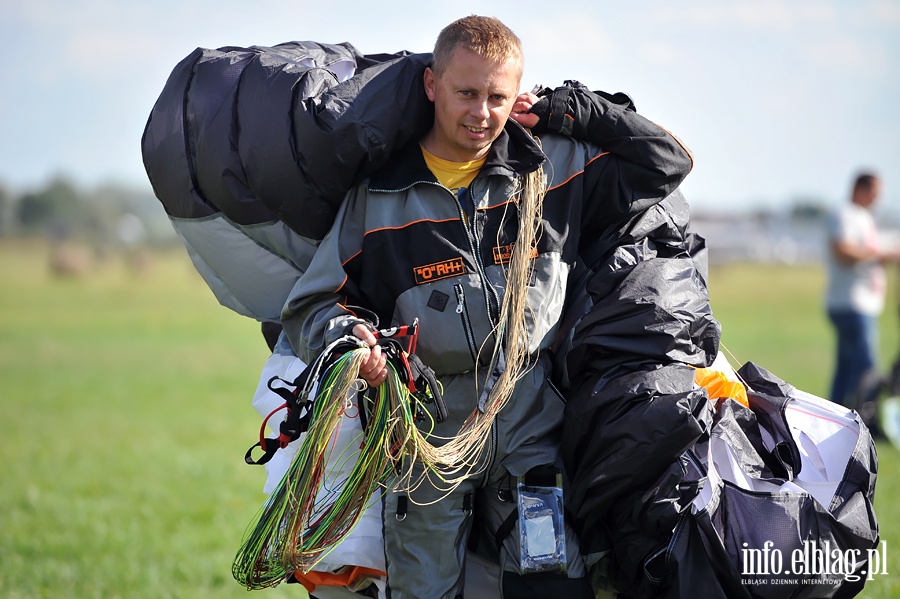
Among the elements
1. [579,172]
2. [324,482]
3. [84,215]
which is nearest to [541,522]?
[324,482]

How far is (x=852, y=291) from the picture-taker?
26.2 feet

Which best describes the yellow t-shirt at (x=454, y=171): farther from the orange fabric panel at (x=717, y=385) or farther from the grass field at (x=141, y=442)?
the grass field at (x=141, y=442)

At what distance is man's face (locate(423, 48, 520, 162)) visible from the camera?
3.07 meters

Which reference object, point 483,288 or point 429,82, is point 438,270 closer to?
point 483,288

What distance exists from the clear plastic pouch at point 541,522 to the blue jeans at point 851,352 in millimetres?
5683

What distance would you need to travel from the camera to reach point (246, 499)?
252 inches

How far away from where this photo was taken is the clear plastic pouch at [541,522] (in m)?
3.11

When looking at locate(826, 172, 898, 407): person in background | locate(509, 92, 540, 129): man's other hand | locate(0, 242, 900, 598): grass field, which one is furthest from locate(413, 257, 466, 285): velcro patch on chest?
locate(826, 172, 898, 407): person in background

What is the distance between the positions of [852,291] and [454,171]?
581cm

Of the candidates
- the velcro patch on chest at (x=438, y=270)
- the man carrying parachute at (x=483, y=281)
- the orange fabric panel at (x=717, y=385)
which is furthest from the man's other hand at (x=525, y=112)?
the orange fabric panel at (x=717, y=385)

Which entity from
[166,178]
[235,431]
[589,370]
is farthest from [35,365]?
[589,370]

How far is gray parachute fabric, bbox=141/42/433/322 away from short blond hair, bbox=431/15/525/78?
0.14 m

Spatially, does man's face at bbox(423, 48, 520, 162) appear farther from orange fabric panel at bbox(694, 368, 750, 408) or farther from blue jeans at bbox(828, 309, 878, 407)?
blue jeans at bbox(828, 309, 878, 407)

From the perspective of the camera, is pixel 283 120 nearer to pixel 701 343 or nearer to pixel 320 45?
pixel 320 45
